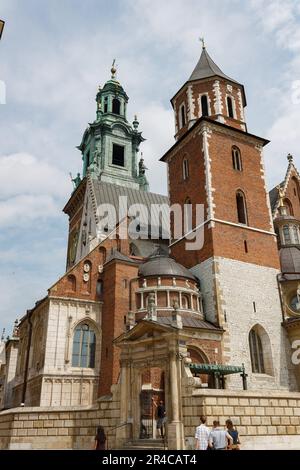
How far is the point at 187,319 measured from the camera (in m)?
21.5

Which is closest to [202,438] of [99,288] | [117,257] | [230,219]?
[230,219]

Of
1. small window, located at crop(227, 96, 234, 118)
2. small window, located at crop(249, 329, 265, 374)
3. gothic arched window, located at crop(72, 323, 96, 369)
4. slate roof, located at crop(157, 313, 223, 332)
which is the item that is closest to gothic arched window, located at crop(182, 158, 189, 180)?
small window, located at crop(227, 96, 234, 118)

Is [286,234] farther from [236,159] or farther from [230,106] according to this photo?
A: [230,106]

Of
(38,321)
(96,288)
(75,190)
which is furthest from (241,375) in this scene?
(75,190)

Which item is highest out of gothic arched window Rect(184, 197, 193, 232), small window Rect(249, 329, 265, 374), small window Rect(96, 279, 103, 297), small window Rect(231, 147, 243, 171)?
small window Rect(231, 147, 243, 171)

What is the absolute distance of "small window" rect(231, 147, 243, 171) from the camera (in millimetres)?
27328

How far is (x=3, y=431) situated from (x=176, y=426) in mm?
6713

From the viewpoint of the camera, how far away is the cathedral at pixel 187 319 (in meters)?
13.6

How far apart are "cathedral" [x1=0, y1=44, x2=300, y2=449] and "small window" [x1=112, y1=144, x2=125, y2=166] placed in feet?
41.8

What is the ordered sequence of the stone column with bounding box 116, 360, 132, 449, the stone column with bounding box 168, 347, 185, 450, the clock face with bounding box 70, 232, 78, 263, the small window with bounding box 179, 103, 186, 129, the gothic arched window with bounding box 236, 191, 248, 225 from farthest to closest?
the clock face with bounding box 70, 232, 78, 263 < the small window with bounding box 179, 103, 186, 129 < the gothic arched window with bounding box 236, 191, 248, 225 < the stone column with bounding box 116, 360, 132, 449 < the stone column with bounding box 168, 347, 185, 450

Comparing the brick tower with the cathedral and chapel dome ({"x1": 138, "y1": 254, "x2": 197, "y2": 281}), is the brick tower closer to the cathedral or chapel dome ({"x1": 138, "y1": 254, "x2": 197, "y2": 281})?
the cathedral

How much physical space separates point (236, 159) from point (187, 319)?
1150cm

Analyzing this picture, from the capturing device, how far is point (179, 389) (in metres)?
13.2
